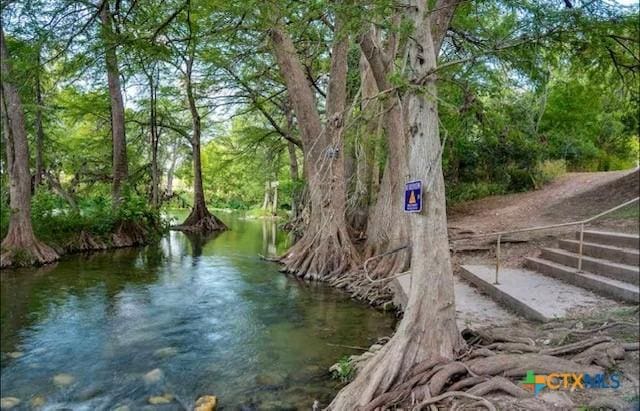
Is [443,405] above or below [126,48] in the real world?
below

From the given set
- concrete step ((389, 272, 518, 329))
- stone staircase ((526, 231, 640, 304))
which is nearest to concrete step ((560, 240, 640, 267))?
stone staircase ((526, 231, 640, 304))

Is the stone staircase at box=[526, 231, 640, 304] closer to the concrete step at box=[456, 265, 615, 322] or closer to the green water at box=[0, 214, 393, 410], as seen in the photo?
the concrete step at box=[456, 265, 615, 322]

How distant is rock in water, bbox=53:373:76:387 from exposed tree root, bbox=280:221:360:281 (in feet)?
18.0

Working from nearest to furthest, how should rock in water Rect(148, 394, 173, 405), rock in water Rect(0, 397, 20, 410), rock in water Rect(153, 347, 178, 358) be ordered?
rock in water Rect(0, 397, 20, 410)
rock in water Rect(148, 394, 173, 405)
rock in water Rect(153, 347, 178, 358)

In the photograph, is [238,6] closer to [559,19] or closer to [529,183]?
[559,19]

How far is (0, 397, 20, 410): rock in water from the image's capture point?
4082 mm

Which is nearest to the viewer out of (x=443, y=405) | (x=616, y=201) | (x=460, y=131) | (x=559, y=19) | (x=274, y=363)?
(x=616, y=201)

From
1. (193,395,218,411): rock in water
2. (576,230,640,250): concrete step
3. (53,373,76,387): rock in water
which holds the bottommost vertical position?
(193,395,218,411): rock in water

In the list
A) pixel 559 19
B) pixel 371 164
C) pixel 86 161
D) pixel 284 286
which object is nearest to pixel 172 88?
pixel 86 161

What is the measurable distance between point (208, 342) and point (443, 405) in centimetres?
375

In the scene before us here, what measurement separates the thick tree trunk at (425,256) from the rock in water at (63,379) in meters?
2.84

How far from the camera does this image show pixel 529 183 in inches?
463

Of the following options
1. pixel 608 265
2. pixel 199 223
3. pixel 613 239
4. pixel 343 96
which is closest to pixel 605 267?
pixel 608 265

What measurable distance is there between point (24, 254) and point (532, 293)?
10.5m
